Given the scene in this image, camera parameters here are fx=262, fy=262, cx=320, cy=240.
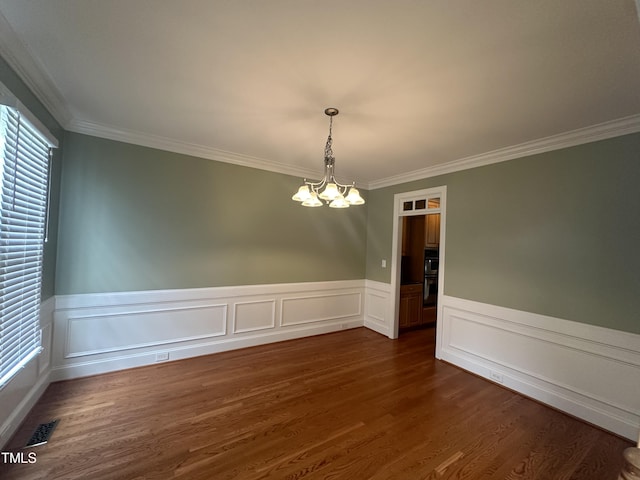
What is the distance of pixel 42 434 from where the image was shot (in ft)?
6.38

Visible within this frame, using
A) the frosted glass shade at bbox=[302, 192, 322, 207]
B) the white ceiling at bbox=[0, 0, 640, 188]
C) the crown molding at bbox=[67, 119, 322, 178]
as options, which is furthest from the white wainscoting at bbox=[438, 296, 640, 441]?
the crown molding at bbox=[67, 119, 322, 178]

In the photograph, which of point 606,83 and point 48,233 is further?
point 48,233

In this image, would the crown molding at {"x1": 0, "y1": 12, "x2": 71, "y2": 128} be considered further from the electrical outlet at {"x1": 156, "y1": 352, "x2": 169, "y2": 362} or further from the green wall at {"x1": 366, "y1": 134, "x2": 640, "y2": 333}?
the green wall at {"x1": 366, "y1": 134, "x2": 640, "y2": 333}

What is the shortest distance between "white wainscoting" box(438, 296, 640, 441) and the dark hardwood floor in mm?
152

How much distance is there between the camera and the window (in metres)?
1.74

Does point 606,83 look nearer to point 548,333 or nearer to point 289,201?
point 548,333

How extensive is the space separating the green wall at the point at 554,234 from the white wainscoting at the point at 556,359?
13 centimetres

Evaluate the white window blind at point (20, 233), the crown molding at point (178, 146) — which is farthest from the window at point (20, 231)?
the crown molding at point (178, 146)

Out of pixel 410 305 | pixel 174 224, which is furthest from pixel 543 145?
pixel 174 224

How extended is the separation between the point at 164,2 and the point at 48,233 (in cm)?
238

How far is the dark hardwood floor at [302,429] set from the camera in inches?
69.0

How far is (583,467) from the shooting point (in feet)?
6.08

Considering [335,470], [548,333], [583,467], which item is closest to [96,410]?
[335,470]

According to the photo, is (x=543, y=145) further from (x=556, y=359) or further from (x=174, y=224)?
(x=174, y=224)
